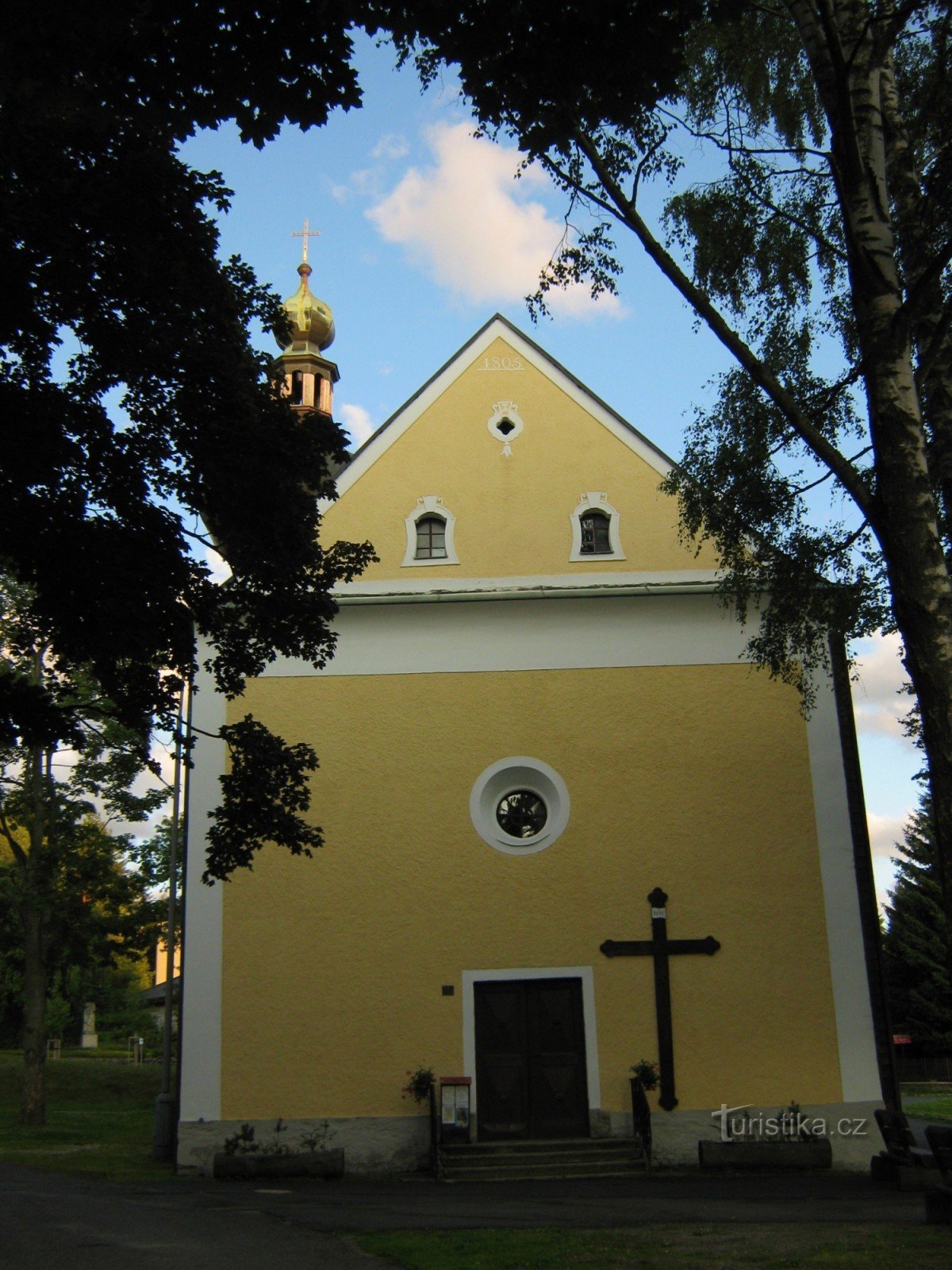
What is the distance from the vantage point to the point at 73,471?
10.5 m

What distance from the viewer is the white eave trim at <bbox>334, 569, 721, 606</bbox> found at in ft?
54.5

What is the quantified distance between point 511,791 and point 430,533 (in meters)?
3.87

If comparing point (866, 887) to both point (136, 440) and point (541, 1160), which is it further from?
point (136, 440)

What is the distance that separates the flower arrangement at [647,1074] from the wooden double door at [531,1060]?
2.21 ft

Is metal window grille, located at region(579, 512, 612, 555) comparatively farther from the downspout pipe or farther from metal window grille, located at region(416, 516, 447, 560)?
the downspout pipe

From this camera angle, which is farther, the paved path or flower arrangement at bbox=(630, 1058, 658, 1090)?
flower arrangement at bbox=(630, 1058, 658, 1090)

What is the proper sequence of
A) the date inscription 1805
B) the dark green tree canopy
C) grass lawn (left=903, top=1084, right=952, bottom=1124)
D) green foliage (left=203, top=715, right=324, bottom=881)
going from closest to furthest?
the dark green tree canopy → green foliage (left=203, top=715, right=324, bottom=881) → the date inscription 1805 → grass lawn (left=903, top=1084, right=952, bottom=1124)

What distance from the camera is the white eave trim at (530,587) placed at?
54.5ft

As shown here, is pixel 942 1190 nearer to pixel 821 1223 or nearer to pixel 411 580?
pixel 821 1223

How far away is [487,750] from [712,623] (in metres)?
3.57

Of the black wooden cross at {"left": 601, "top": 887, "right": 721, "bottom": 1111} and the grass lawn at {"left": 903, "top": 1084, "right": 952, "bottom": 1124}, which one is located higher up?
the black wooden cross at {"left": 601, "top": 887, "right": 721, "bottom": 1111}

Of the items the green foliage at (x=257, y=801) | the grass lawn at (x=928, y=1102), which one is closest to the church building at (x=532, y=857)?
the green foliage at (x=257, y=801)

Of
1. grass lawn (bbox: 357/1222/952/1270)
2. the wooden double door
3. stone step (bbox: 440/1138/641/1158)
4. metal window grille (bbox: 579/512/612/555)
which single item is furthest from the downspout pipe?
grass lawn (bbox: 357/1222/952/1270)

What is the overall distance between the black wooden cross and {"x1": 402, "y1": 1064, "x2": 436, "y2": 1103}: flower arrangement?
2.66 m
